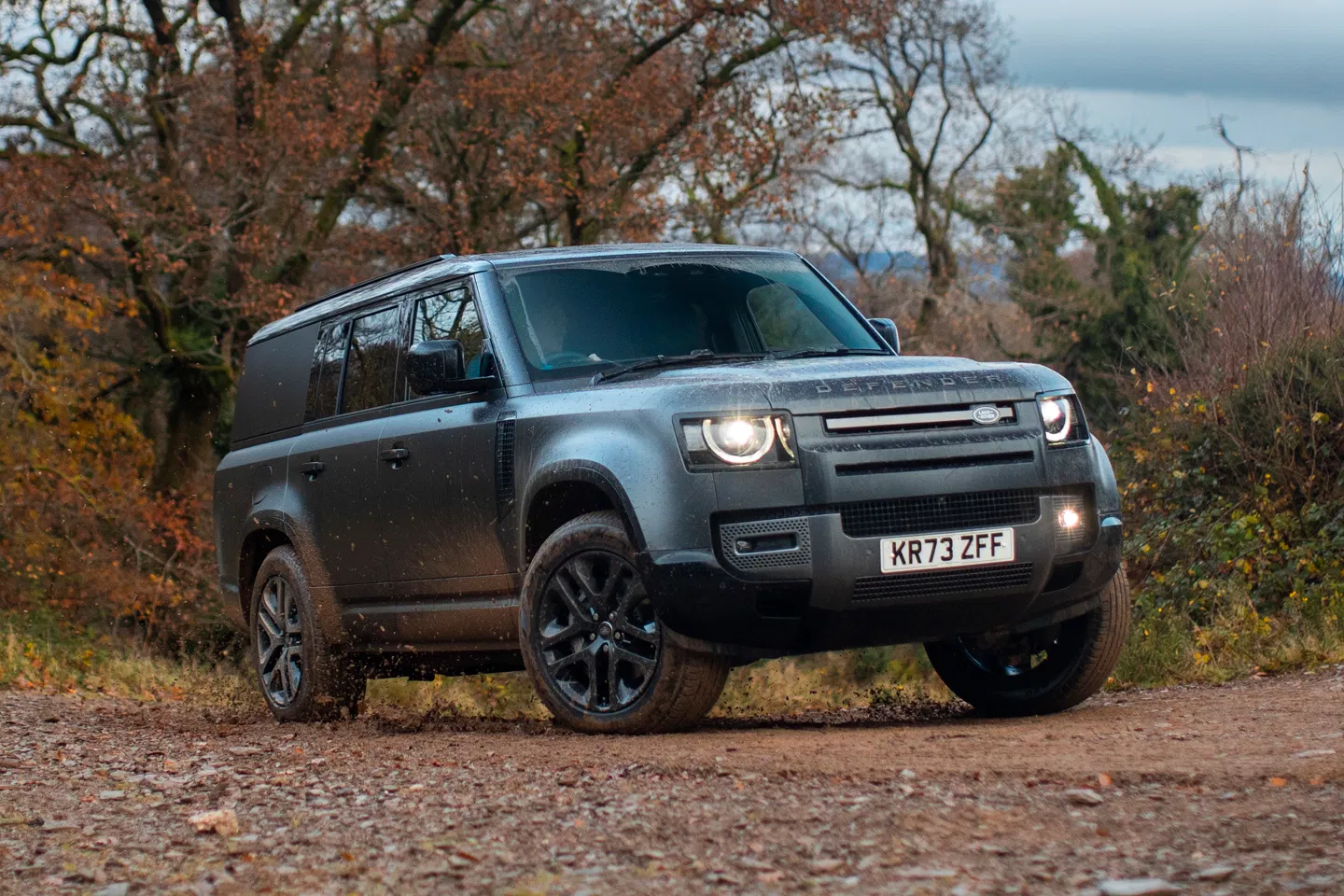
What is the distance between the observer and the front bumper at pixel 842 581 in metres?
5.78

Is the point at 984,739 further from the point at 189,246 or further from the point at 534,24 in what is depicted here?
the point at 534,24

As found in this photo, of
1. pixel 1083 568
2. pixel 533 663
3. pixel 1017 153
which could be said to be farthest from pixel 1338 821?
pixel 1017 153

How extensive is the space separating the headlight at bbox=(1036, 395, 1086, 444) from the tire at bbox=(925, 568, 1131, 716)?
2.25ft

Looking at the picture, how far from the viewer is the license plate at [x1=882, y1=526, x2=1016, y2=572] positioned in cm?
584

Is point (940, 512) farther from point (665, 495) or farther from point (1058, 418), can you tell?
point (665, 495)

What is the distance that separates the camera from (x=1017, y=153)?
3844 centimetres

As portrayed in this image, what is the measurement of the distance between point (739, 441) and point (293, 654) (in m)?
3.64

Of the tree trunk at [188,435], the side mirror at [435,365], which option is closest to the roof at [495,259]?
the side mirror at [435,365]

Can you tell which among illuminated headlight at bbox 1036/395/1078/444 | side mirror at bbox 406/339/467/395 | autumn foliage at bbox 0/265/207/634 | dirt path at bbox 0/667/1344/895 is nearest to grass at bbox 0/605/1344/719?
dirt path at bbox 0/667/1344/895

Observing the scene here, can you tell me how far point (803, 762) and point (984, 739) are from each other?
0.94 meters

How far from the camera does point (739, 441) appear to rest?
5.80 meters

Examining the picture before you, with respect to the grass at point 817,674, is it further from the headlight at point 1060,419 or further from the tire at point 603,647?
the headlight at point 1060,419

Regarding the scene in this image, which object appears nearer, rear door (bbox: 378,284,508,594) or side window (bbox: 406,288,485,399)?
rear door (bbox: 378,284,508,594)

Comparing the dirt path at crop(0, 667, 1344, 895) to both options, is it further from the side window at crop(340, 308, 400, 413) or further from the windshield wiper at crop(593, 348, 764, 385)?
the side window at crop(340, 308, 400, 413)
